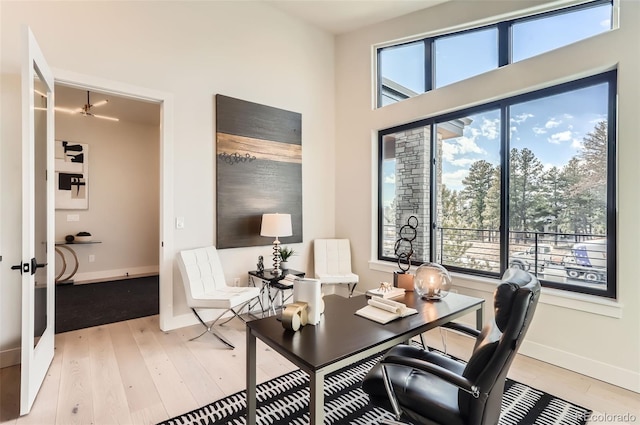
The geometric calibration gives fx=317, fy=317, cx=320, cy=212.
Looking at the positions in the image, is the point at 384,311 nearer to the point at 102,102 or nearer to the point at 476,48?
the point at 476,48

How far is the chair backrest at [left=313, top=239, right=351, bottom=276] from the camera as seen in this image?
437cm

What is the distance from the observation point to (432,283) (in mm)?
2201

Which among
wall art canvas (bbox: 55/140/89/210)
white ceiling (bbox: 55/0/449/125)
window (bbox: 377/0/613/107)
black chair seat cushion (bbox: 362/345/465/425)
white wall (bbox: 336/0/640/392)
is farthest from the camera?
wall art canvas (bbox: 55/140/89/210)

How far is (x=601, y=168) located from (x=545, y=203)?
0.48 meters

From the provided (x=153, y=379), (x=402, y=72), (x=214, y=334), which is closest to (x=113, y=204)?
(x=214, y=334)

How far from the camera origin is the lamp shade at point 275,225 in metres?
3.65

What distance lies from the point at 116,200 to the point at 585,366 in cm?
706

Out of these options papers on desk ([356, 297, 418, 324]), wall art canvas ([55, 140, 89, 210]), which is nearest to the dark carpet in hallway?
wall art canvas ([55, 140, 89, 210])

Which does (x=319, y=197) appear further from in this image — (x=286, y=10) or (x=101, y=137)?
(x=101, y=137)

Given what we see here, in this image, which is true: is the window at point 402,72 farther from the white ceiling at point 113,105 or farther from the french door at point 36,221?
the french door at point 36,221

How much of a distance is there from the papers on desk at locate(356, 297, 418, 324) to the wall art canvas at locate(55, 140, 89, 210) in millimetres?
5810

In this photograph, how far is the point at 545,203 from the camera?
9.45 ft

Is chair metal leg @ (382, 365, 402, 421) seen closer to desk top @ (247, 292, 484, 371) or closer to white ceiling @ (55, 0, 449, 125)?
desk top @ (247, 292, 484, 371)

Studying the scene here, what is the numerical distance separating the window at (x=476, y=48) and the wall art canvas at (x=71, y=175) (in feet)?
17.0
